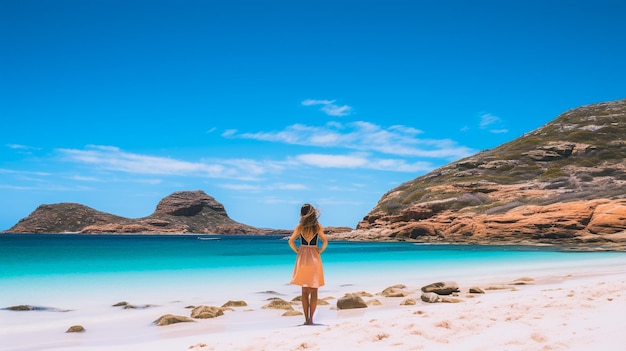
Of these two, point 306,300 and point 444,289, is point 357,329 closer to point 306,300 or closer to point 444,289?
point 306,300

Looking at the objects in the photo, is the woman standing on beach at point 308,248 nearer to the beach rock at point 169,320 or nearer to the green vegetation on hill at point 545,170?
the beach rock at point 169,320

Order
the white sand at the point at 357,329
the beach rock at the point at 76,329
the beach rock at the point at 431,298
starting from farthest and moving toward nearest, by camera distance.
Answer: the beach rock at the point at 431,298
the beach rock at the point at 76,329
the white sand at the point at 357,329

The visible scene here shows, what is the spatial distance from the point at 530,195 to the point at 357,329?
73.9m

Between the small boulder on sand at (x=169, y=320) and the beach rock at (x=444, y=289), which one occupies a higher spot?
the beach rock at (x=444, y=289)

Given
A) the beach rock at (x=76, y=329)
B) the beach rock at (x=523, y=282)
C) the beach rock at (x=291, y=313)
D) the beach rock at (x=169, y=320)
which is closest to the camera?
the beach rock at (x=76, y=329)

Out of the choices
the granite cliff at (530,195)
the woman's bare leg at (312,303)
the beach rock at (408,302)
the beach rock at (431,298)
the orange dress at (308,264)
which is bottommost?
the beach rock at (408,302)

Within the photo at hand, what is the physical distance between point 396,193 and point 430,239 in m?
28.9

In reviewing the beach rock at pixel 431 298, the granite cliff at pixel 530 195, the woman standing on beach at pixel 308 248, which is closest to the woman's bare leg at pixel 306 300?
the woman standing on beach at pixel 308 248

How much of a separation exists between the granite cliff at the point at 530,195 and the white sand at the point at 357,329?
44.5 metres

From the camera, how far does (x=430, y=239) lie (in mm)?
74500

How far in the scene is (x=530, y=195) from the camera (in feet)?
243

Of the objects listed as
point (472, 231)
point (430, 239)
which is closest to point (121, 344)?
point (472, 231)

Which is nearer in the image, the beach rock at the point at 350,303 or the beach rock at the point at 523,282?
the beach rock at the point at 350,303

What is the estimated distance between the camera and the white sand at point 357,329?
6.54 metres
